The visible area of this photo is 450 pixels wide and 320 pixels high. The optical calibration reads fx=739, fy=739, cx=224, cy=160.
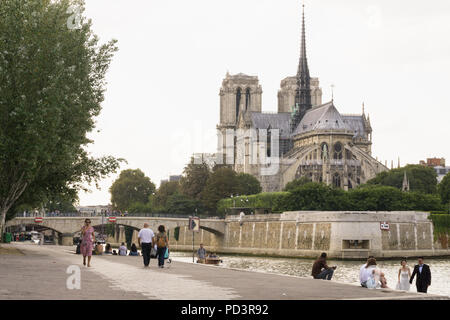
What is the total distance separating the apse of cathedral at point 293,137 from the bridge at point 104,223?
34964 mm

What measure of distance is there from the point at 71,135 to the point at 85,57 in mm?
3634

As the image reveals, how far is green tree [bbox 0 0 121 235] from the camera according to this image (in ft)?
93.8

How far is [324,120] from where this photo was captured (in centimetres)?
12769

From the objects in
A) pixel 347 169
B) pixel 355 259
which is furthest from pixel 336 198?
pixel 347 169

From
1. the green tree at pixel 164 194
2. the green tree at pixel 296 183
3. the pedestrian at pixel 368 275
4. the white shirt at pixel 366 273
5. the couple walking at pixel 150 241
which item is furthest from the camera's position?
the green tree at pixel 164 194

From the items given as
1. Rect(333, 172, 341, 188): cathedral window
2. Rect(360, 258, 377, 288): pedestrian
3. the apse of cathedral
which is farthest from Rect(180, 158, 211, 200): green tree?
Rect(360, 258, 377, 288): pedestrian

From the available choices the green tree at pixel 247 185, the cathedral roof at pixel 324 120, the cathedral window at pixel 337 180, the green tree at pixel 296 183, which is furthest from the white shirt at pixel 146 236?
the cathedral roof at pixel 324 120

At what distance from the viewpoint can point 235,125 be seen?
154000 mm

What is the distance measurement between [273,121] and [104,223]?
241 feet

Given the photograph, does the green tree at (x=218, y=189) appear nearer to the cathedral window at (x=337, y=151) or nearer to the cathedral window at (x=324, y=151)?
the cathedral window at (x=324, y=151)

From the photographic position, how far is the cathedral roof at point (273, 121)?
14350 cm

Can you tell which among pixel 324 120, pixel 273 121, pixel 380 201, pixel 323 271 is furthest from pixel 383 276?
pixel 273 121

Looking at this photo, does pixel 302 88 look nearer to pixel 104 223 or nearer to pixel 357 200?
pixel 357 200
